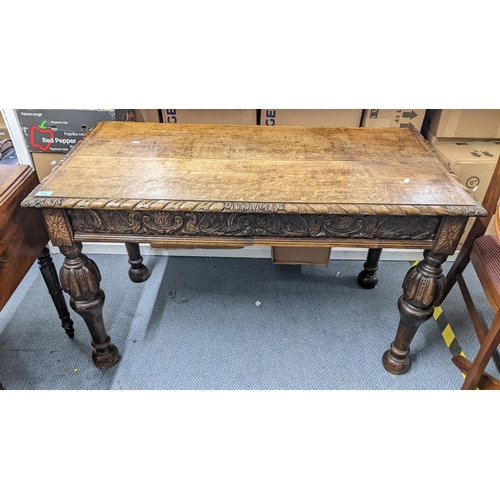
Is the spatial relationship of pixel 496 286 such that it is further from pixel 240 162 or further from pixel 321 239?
pixel 240 162

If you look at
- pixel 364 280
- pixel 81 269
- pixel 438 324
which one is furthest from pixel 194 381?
pixel 438 324

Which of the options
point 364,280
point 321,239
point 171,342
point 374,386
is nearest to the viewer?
point 321,239

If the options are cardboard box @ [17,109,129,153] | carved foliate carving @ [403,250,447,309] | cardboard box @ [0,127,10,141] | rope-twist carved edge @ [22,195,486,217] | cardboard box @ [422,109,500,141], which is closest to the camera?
rope-twist carved edge @ [22,195,486,217]

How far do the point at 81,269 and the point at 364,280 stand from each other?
3.74 feet

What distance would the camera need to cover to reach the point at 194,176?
1.14 meters

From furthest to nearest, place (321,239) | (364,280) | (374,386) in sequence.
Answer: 1. (364,280)
2. (374,386)
3. (321,239)

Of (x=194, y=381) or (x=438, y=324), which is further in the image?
(x=438, y=324)

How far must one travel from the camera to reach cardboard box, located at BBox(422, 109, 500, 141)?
5.27 ft

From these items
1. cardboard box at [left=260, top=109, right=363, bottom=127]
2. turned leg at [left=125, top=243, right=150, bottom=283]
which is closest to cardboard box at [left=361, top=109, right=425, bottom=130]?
cardboard box at [left=260, top=109, right=363, bottom=127]

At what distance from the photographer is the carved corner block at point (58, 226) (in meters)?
1.07

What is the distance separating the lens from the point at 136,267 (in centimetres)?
180

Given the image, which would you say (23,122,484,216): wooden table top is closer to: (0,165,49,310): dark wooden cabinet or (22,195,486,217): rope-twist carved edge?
(22,195,486,217): rope-twist carved edge

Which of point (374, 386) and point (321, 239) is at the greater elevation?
point (321, 239)

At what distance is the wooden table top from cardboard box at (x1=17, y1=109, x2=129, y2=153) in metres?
0.09
